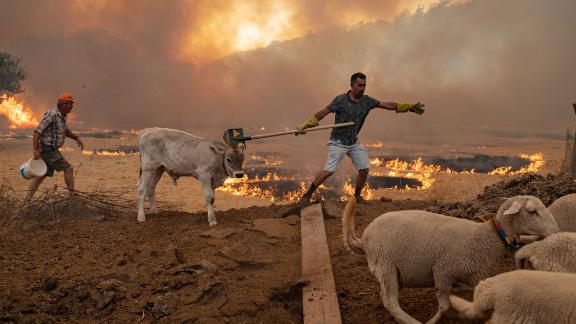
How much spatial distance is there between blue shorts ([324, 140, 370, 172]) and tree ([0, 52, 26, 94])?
24418 millimetres

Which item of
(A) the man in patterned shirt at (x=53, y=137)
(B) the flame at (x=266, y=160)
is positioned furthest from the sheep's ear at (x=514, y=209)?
(B) the flame at (x=266, y=160)

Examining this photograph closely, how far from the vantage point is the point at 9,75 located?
1041 inches

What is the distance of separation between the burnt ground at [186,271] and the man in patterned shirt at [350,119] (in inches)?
33.1

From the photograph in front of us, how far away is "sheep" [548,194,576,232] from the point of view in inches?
177

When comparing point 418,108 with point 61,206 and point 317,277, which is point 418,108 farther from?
point 61,206

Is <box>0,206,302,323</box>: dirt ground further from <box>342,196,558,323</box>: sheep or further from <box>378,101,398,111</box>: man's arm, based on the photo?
<box>378,101,398,111</box>: man's arm

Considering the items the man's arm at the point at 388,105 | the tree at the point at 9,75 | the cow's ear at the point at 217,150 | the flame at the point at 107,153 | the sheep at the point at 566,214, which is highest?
the tree at the point at 9,75

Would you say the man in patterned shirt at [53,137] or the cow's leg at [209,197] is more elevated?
the man in patterned shirt at [53,137]

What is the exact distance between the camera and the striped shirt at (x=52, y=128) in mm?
8844

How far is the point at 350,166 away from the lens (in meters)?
19.9

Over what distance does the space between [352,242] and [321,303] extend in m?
0.72

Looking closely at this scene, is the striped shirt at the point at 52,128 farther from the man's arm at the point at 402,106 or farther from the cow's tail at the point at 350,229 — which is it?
the cow's tail at the point at 350,229

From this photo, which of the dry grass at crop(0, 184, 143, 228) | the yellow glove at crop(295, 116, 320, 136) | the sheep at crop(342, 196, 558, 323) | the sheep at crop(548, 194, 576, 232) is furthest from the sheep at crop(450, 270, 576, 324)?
the dry grass at crop(0, 184, 143, 228)

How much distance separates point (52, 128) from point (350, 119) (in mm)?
5620
